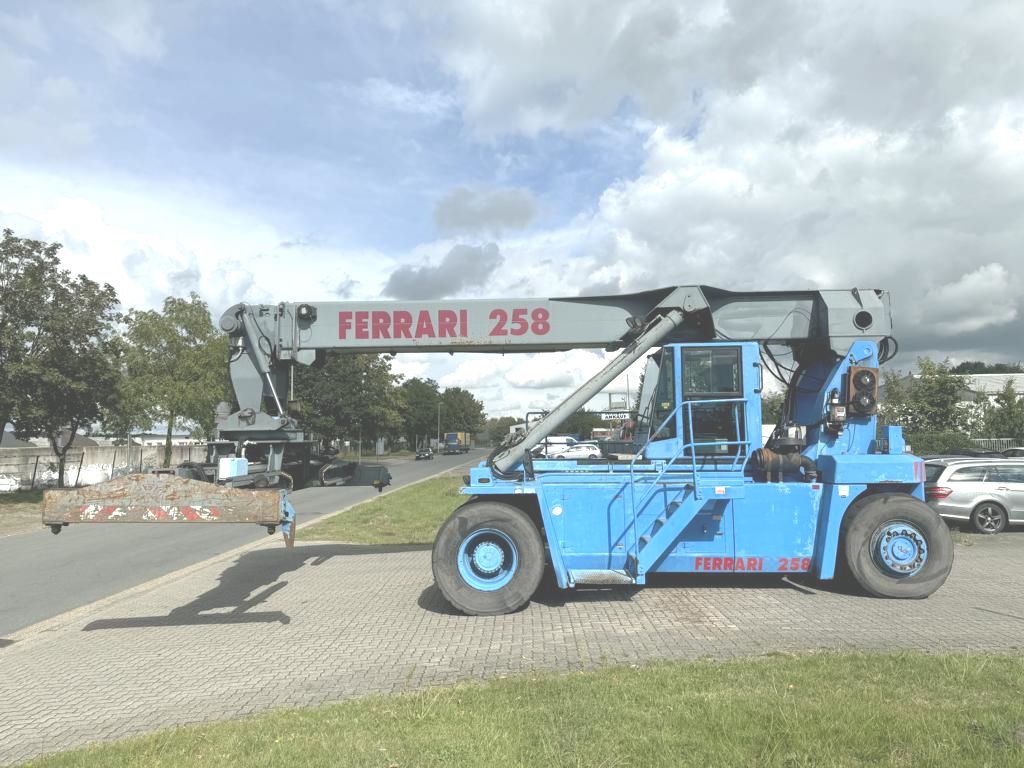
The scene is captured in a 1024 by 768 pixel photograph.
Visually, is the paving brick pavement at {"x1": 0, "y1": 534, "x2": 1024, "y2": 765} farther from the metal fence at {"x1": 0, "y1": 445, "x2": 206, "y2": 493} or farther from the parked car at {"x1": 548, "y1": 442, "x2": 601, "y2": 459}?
the metal fence at {"x1": 0, "y1": 445, "x2": 206, "y2": 493}

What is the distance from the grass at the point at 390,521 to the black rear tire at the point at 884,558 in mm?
7377

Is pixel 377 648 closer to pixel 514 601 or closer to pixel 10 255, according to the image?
pixel 514 601

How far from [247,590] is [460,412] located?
11715 cm

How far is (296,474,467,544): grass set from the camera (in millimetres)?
13781

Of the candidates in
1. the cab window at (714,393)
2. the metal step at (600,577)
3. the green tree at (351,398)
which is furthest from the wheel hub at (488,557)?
the green tree at (351,398)

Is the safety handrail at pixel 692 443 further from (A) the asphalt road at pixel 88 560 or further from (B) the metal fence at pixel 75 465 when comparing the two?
(B) the metal fence at pixel 75 465

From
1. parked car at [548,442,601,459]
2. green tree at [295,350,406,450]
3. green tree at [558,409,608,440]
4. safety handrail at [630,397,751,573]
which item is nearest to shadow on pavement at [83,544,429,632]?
parked car at [548,442,601,459]

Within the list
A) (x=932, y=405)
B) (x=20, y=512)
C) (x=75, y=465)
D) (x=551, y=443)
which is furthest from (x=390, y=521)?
(x=932, y=405)

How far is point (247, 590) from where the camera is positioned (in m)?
9.24

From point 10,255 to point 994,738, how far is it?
85.4 ft

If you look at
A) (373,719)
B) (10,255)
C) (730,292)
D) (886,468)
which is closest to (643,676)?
(373,719)

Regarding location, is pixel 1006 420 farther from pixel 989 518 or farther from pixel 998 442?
pixel 989 518

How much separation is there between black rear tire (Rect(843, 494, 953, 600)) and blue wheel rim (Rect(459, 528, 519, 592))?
343cm

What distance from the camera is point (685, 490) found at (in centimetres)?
749
